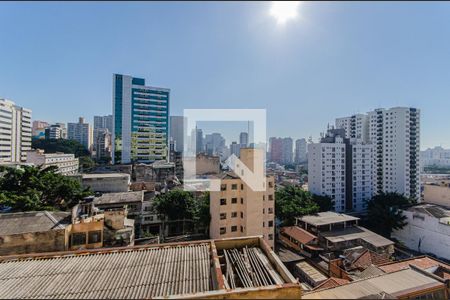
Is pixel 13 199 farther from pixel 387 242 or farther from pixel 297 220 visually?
pixel 387 242

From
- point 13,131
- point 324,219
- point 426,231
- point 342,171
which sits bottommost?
point 426,231

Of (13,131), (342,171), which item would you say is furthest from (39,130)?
(342,171)

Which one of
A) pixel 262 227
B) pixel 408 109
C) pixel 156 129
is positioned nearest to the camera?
pixel 262 227

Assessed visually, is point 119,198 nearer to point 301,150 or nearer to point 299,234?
point 299,234

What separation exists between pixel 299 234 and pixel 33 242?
14.1 m

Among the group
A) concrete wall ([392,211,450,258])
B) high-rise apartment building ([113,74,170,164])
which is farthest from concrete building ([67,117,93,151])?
concrete wall ([392,211,450,258])

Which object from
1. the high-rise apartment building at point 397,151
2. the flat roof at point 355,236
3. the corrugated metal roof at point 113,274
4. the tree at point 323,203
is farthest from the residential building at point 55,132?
the high-rise apartment building at point 397,151

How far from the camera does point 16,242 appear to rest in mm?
8359

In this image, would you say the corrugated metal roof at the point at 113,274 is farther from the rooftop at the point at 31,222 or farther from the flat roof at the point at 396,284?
the rooftop at the point at 31,222

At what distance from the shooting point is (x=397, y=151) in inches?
1159

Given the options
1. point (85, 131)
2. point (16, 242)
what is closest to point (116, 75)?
point (85, 131)

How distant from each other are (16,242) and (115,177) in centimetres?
1384

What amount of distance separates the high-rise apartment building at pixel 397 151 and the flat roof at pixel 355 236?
16831mm

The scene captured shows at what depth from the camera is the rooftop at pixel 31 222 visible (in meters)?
8.62
